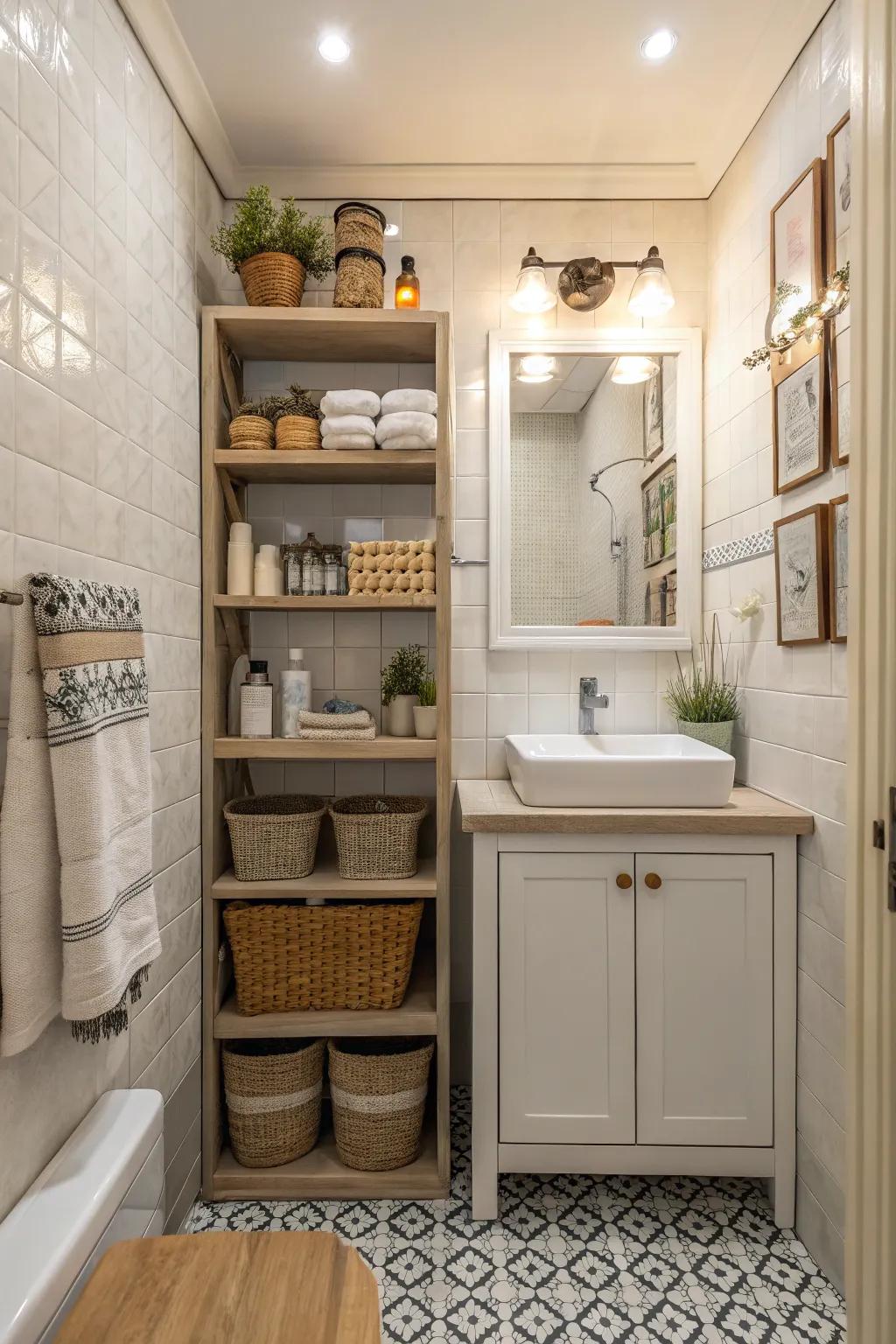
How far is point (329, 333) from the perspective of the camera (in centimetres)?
196

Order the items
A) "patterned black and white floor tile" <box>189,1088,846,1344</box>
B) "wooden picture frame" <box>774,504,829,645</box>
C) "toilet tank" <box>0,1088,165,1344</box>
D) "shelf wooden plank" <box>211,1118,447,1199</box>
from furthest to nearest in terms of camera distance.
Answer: "shelf wooden plank" <box>211,1118,447,1199</box>
"wooden picture frame" <box>774,504,829,645</box>
"patterned black and white floor tile" <box>189,1088,846,1344</box>
"toilet tank" <box>0,1088,165,1344</box>

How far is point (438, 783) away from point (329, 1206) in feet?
3.42

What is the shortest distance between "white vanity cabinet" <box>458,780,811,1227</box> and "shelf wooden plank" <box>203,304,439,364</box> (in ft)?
4.09

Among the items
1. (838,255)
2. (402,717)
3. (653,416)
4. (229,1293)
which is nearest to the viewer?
(229,1293)

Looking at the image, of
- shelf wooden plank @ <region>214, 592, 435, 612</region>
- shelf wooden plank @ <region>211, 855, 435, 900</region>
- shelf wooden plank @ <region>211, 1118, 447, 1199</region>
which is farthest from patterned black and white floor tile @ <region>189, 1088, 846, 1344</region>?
shelf wooden plank @ <region>214, 592, 435, 612</region>

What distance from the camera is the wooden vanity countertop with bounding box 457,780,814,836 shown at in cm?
165

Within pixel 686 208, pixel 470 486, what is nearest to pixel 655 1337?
pixel 470 486

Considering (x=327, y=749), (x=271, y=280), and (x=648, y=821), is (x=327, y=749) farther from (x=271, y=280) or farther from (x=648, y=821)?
(x=271, y=280)

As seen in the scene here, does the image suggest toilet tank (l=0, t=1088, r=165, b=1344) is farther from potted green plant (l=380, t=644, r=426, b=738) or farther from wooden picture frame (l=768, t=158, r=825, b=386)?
wooden picture frame (l=768, t=158, r=825, b=386)

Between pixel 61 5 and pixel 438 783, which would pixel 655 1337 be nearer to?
pixel 438 783

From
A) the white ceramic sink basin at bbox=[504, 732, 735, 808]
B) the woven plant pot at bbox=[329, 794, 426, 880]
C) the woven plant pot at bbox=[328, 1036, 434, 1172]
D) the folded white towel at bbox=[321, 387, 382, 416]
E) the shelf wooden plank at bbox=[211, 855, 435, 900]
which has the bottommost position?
the woven plant pot at bbox=[328, 1036, 434, 1172]

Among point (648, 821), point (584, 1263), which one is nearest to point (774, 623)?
point (648, 821)

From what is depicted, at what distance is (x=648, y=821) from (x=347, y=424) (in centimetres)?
120

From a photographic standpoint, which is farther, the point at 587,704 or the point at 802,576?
the point at 587,704
